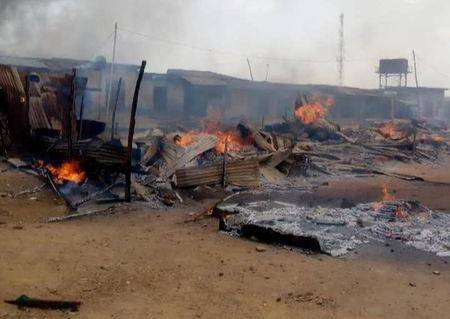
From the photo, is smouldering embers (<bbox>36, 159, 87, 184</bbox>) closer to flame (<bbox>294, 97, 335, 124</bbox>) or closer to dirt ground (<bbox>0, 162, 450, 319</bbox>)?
dirt ground (<bbox>0, 162, 450, 319</bbox>)

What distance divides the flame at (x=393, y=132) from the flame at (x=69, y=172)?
20210mm

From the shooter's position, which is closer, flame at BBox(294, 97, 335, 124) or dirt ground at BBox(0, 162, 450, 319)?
dirt ground at BBox(0, 162, 450, 319)

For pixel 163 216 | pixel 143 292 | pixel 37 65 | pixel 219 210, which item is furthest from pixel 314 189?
pixel 37 65

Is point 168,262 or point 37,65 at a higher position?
point 37,65

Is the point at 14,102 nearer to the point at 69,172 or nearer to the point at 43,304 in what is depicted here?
the point at 69,172

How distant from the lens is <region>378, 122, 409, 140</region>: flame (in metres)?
27.0

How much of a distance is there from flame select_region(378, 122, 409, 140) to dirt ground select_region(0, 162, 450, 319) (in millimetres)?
20499

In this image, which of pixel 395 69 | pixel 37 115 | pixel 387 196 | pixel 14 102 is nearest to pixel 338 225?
pixel 387 196

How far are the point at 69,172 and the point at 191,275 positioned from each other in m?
6.62

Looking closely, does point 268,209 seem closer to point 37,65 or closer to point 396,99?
point 37,65

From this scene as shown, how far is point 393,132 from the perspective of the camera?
28844mm

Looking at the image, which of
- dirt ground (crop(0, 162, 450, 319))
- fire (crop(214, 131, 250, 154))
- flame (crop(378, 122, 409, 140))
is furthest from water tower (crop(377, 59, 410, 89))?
dirt ground (crop(0, 162, 450, 319))

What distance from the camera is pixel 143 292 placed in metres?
5.80

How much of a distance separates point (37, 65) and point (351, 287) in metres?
26.8
